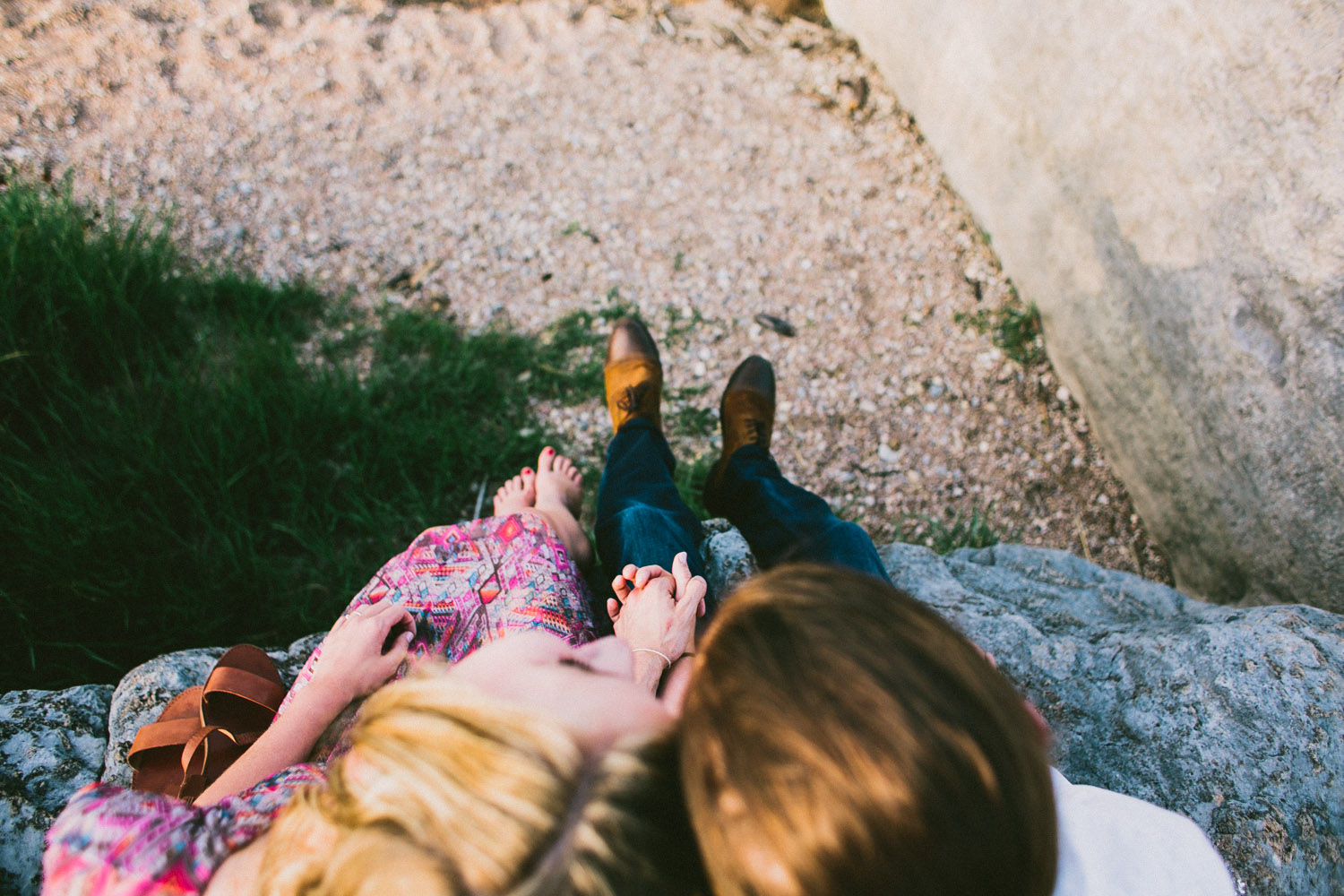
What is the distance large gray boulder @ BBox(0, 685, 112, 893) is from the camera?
1378mm

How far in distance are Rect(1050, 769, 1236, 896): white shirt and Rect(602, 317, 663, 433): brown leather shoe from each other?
1.71 m

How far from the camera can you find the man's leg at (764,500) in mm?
1922

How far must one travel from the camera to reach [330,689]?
1412 mm

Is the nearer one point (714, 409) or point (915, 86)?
point (714, 409)

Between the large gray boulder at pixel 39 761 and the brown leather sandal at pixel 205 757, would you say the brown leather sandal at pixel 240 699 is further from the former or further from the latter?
the large gray boulder at pixel 39 761

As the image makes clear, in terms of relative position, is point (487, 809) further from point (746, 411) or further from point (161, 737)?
point (746, 411)

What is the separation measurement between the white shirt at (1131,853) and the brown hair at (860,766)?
431mm

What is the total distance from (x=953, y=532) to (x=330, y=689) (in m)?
2.19

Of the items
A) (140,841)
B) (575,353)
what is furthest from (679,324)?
(140,841)

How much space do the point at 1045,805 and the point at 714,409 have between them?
218cm

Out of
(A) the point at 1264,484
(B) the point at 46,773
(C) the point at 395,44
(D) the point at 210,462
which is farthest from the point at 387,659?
(C) the point at 395,44

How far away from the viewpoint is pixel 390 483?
2.51 meters

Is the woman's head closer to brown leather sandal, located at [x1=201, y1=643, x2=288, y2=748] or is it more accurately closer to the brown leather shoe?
brown leather sandal, located at [x1=201, y1=643, x2=288, y2=748]

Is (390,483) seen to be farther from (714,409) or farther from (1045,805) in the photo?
(1045,805)
